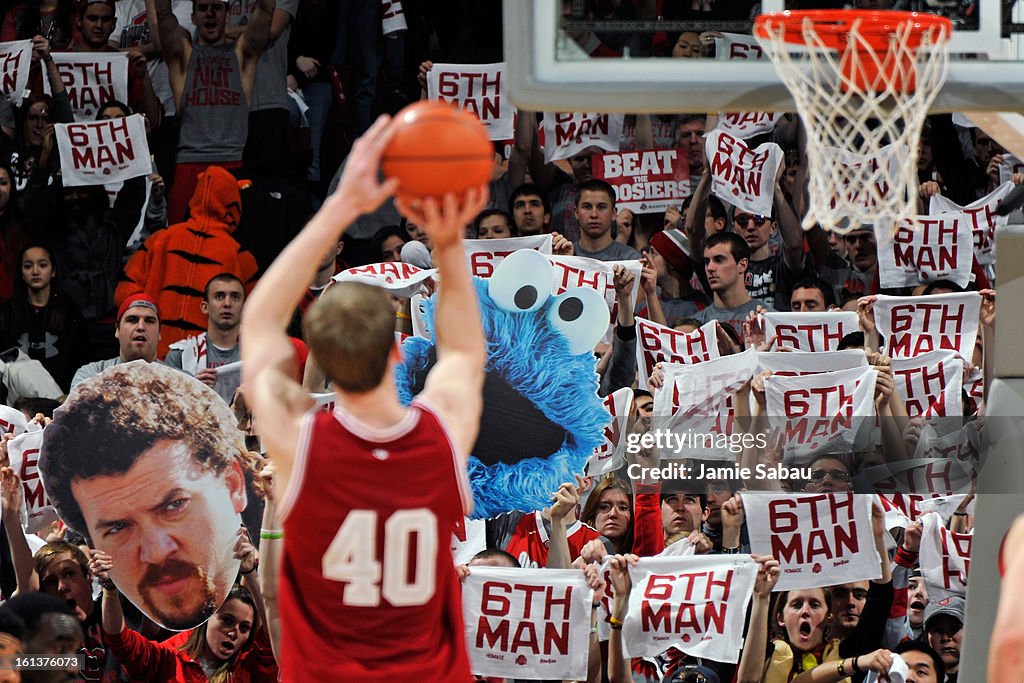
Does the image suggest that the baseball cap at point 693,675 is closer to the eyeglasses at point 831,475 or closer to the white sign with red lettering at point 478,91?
the eyeglasses at point 831,475

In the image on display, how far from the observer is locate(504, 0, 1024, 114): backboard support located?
424 cm

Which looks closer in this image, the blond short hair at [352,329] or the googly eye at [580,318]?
the blond short hair at [352,329]

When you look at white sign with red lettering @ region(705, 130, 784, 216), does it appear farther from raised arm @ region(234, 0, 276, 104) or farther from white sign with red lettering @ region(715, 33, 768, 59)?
raised arm @ region(234, 0, 276, 104)

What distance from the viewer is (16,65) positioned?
29.1 ft

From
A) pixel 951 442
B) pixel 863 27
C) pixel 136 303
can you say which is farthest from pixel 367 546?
pixel 136 303

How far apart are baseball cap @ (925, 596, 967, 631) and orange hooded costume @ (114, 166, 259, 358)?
399 cm

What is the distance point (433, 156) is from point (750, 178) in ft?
16.6

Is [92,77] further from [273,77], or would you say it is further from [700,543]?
[700,543]

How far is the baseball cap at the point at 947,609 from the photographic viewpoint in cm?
652

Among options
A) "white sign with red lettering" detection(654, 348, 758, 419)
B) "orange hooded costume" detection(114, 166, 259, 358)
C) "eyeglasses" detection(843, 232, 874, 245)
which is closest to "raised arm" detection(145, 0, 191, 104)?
"orange hooded costume" detection(114, 166, 259, 358)

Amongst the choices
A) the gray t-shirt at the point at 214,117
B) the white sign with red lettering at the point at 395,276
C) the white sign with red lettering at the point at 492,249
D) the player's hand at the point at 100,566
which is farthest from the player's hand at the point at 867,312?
the gray t-shirt at the point at 214,117

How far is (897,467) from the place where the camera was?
6.85 meters

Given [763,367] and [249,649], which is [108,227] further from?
[763,367]

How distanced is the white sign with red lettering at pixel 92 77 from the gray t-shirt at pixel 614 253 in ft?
9.92
